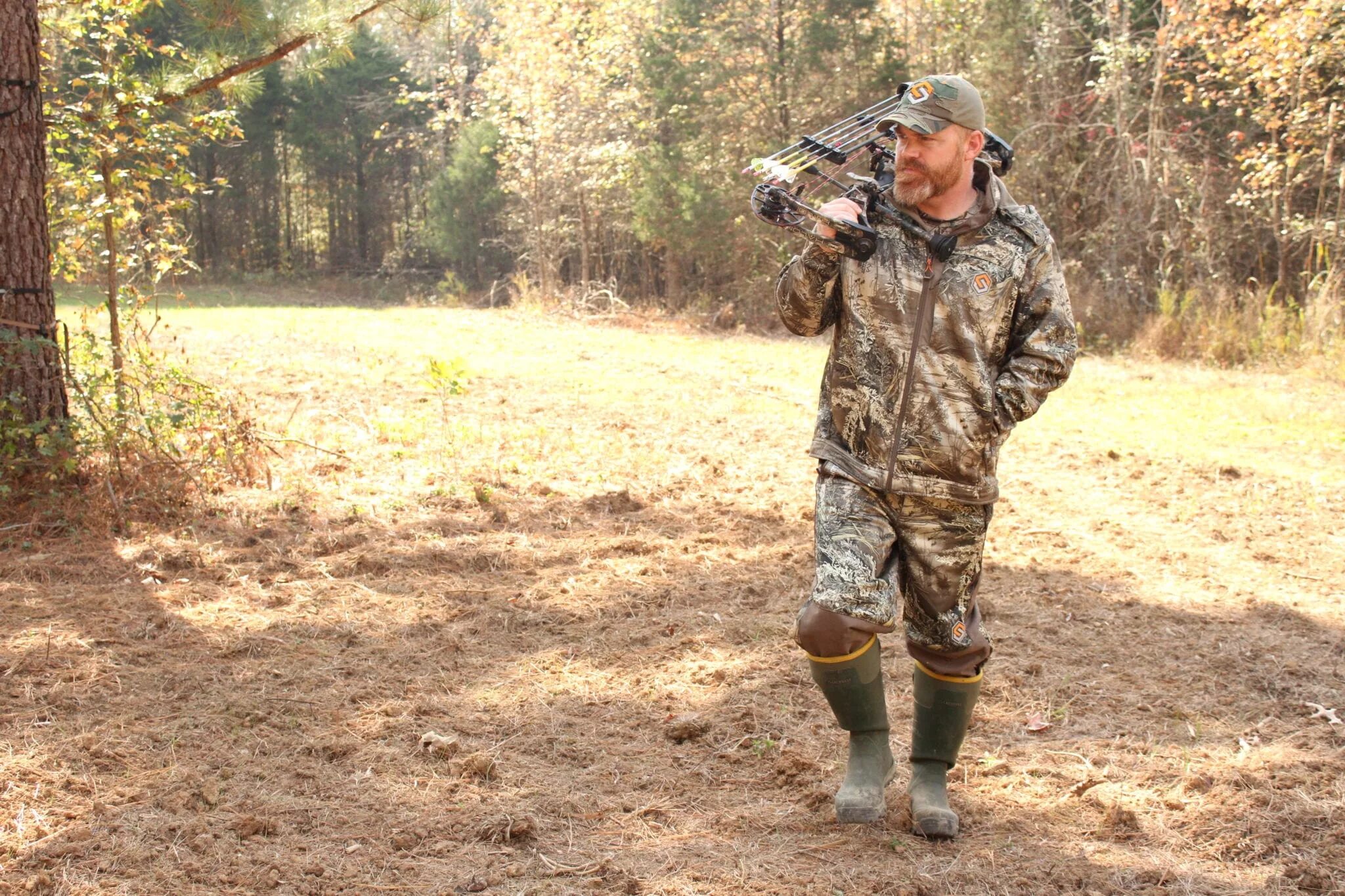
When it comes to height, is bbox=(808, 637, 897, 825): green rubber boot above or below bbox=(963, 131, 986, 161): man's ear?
below

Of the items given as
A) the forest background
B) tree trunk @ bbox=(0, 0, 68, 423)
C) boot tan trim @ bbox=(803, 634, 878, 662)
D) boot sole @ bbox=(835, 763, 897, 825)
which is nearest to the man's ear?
boot tan trim @ bbox=(803, 634, 878, 662)

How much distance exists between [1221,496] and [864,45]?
39.9 ft

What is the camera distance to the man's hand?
313cm

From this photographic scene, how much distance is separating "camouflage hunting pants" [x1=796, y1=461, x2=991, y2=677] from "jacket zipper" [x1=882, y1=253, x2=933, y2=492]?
87 mm

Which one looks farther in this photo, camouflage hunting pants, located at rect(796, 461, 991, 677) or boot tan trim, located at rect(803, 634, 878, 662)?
boot tan trim, located at rect(803, 634, 878, 662)

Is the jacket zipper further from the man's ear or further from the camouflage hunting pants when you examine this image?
the man's ear

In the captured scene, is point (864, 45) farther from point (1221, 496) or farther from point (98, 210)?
point (98, 210)

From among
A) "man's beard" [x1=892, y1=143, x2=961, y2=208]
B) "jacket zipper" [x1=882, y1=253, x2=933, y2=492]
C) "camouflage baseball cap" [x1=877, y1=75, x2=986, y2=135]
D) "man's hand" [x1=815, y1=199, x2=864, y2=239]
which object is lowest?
"jacket zipper" [x1=882, y1=253, x2=933, y2=492]

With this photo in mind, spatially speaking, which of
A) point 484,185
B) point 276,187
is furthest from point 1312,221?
point 276,187

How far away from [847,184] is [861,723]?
60.4 inches

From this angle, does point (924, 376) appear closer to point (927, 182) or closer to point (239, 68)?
point (927, 182)

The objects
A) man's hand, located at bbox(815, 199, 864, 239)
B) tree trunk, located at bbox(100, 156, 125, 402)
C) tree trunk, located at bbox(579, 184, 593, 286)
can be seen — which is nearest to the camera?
man's hand, located at bbox(815, 199, 864, 239)

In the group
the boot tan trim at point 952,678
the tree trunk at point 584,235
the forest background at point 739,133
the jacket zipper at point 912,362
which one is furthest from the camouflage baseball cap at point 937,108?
the tree trunk at point 584,235

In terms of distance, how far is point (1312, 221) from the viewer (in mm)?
13219
